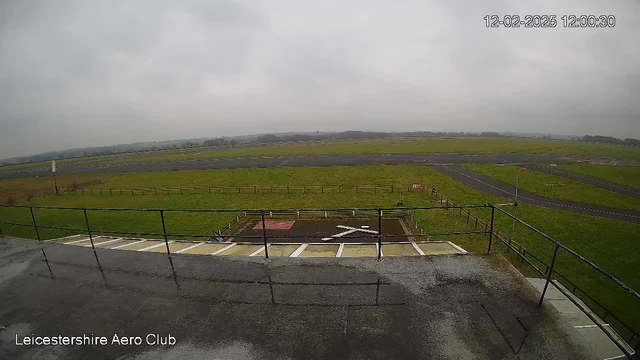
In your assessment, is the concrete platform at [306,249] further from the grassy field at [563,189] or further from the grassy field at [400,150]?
the grassy field at [400,150]

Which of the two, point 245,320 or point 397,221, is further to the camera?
point 397,221

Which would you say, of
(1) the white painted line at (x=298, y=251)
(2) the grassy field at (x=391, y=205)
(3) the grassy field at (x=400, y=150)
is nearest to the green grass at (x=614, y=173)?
(2) the grassy field at (x=391, y=205)

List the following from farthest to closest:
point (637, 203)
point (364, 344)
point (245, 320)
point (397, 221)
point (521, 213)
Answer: point (637, 203) → point (521, 213) → point (397, 221) → point (245, 320) → point (364, 344)

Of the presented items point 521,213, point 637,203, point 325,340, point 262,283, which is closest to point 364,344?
point 325,340

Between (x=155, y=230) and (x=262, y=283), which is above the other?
(x=262, y=283)

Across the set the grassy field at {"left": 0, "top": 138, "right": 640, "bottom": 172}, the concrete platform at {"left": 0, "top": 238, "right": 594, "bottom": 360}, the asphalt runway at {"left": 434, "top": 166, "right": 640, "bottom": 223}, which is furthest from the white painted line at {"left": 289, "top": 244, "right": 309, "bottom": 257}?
the grassy field at {"left": 0, "top": 138, "right": 640, "bottom": 172}

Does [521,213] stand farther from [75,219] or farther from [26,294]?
[75,219]

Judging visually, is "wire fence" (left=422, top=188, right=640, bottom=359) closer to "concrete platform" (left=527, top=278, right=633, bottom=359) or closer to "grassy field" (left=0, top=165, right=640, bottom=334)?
"concrete platform" (left=527, top=278, right=633, bottom=359)
